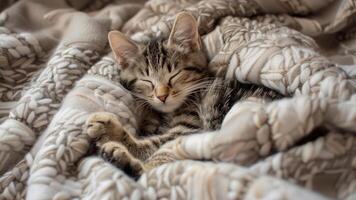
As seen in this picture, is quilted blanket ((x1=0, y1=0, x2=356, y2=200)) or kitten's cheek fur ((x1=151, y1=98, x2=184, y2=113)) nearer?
quilted blanket ((x1=0, y1=0, x2=356, y2=200))

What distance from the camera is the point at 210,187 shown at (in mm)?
774

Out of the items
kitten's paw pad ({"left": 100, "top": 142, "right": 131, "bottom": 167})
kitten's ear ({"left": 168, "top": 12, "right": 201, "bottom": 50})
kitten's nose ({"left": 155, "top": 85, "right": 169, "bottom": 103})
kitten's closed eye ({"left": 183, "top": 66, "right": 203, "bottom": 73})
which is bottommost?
kitten's nose ({"left": 155, "top": 85, "right": 169, "bottom": 103})

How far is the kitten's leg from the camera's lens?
1.03 m

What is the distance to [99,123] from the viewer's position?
1104mm

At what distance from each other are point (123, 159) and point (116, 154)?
20mm

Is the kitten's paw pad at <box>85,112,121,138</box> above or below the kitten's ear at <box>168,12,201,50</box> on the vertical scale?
below

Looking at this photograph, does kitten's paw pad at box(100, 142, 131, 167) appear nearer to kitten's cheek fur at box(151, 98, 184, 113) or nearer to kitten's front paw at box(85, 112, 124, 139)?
kitten's front paw at box(85, 112, 124, 139)

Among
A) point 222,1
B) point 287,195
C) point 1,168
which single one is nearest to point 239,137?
point 287,195

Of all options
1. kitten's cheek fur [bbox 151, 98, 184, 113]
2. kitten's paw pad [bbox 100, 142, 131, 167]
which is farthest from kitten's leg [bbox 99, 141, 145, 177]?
kitten's cheek fur [bbox 151, 98, 184, 113]

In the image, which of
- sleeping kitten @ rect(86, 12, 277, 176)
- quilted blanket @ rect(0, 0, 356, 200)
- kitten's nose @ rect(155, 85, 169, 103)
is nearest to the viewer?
quilted blanket @ rect(0, 0, 356, 200)

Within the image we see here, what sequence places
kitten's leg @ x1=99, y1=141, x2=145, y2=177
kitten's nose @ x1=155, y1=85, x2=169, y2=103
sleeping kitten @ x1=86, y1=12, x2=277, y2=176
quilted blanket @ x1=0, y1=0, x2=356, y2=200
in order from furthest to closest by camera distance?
kitten's nose @ x1=155, y1=85, x2=169, y2=103
sleeping kitten @ x1=86, y1=12, x2=277, y2=176
kitten's leg @ x1=99, y1=141, x2=145, y2=177
quilted blanket @ x1=0, y1=0, x2=356, y2=200

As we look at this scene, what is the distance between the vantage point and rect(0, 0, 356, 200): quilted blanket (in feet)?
2.63

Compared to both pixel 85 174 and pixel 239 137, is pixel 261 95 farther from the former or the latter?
pixel 85 174

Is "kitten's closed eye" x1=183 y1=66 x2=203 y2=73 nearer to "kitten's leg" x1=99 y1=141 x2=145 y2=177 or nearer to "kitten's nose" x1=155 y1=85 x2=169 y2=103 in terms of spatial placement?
"kitten's nose" x1=155 y1=85 x2=169 y2=103
